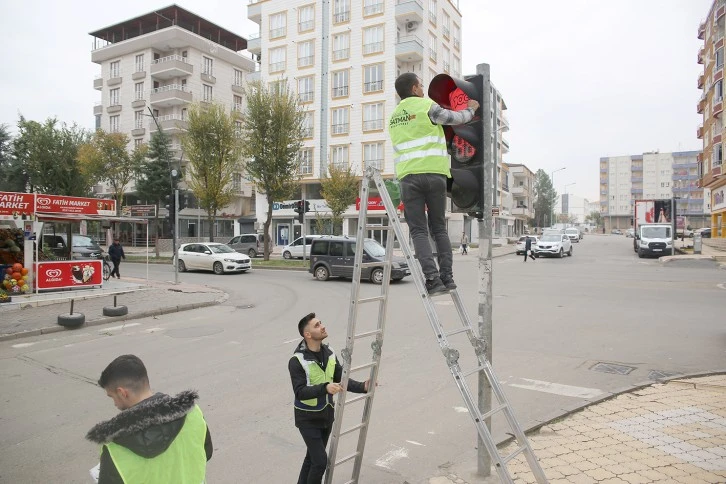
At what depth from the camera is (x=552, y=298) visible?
1406 centimetres

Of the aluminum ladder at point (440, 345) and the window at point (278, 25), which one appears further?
the window at point (278, 25)

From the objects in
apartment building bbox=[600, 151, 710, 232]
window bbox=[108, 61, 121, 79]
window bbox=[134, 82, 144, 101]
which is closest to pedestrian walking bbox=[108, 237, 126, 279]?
window bbox=[134, 82, 144, 101]

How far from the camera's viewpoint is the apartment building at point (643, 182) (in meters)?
120

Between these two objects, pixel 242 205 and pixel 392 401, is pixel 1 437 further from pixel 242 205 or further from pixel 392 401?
pixel 242 205

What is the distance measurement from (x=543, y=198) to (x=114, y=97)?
85964mm

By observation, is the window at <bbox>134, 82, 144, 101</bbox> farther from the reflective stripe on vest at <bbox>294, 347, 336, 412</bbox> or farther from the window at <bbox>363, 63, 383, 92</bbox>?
the reflective stripe on vest at <bbox>294, 347, 336, 412</bbox>

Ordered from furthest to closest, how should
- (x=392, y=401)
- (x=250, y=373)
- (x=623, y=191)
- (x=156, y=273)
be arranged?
(x=623, y=191) → (x=156, y=273) → (x=250, y=373) → (x=392, y=401)

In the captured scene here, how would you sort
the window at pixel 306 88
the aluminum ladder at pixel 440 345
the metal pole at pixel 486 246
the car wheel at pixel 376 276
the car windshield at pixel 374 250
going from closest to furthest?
the aluminum ladder at pixel 440 345
the metal pole at pixel 486 246
the car windshield at pixel 374 250
the car wheel at pixel 376 276
the window at pixel 306 88

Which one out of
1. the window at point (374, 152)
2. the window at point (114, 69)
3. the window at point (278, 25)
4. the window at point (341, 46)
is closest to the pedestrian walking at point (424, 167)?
the window at point (374, 152)

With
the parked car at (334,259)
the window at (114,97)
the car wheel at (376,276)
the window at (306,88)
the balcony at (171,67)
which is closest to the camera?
the car wheel at (376,276)

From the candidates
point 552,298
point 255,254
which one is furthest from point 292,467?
point 255,254

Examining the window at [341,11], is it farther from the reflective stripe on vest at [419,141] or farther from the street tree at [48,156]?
the reflective stripe on vest at [419,141]

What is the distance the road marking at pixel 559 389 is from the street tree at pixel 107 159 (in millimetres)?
37049

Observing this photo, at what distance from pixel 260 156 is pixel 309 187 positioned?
17695 mm
